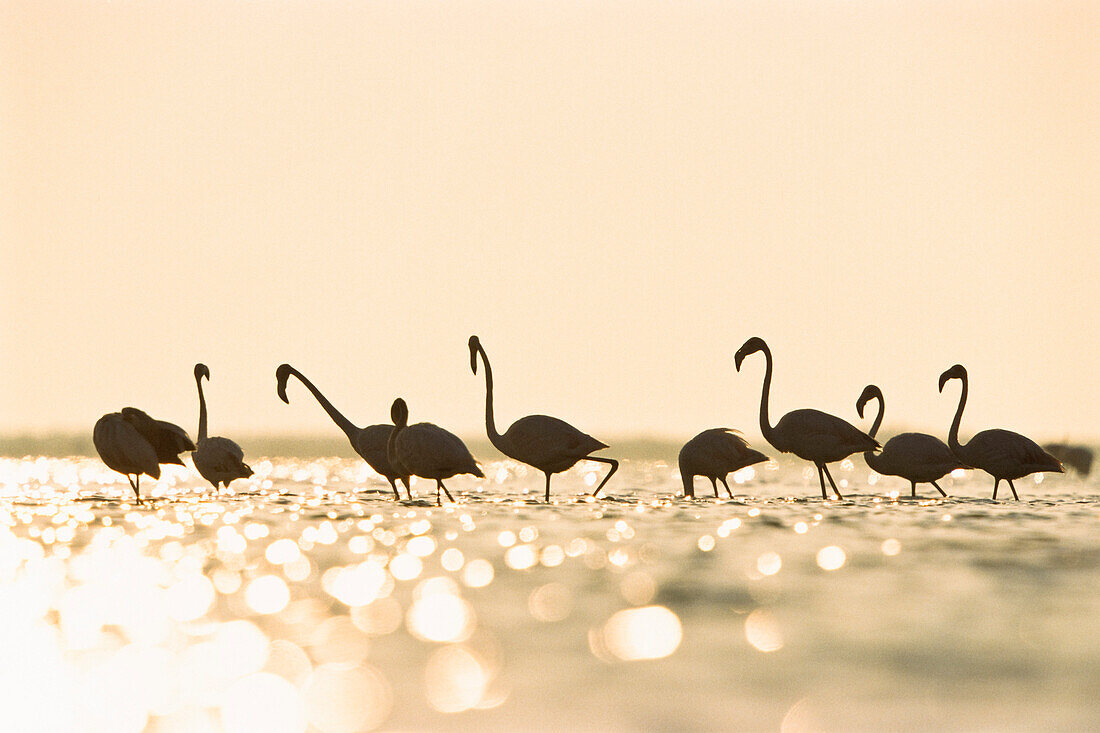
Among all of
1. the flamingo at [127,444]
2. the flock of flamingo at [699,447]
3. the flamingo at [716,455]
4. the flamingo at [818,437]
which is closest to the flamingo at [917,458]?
the flock of flamingo at [699,447]

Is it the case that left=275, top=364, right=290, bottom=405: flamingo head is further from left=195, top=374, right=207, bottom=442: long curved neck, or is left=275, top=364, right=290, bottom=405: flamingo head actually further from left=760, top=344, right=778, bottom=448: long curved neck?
left=760, top=344, right=778, bottom=448: long curved neck

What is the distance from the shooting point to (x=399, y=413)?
62.0ft

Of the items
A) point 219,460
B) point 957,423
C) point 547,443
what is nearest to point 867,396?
point 957,423

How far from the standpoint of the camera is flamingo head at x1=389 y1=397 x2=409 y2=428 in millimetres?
18828

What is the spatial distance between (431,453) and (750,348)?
688 centimetres

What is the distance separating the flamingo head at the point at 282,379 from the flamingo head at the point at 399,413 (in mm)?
3599

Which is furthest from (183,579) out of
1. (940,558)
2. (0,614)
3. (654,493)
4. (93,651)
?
(654,493)

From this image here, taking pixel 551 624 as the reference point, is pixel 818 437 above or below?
above

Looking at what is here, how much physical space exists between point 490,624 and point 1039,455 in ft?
46.0

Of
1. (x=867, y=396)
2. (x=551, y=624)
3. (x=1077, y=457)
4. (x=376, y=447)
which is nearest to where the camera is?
(x=551, y=624)

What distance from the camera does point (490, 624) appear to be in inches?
331

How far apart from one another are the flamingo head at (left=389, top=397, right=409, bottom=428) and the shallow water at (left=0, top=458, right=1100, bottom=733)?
371cm

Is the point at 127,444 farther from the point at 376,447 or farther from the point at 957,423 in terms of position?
the point at 957,423

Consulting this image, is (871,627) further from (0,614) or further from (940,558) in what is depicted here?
(0,614)
